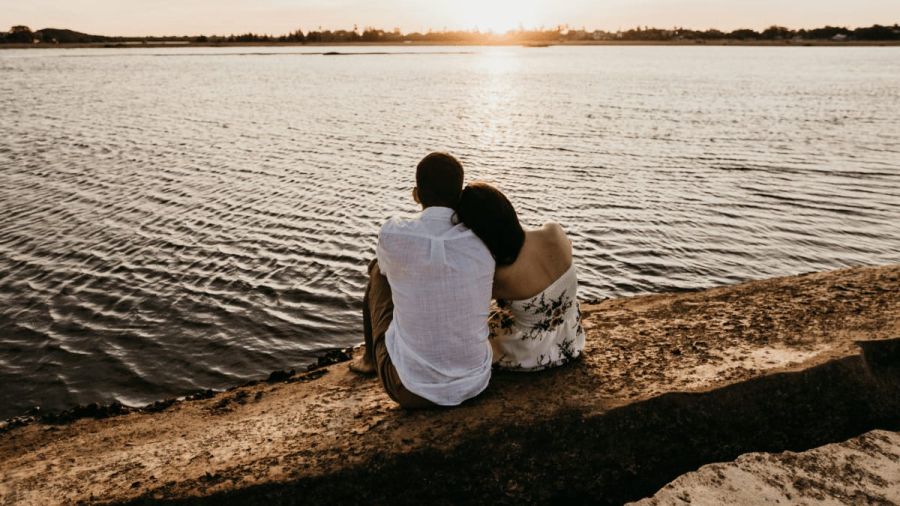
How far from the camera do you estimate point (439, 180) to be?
376 cm

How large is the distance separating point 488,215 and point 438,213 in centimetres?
31

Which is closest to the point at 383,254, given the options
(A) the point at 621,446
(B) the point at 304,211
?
(A) the point at 621,446

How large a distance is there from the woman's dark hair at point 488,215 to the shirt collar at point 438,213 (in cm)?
7

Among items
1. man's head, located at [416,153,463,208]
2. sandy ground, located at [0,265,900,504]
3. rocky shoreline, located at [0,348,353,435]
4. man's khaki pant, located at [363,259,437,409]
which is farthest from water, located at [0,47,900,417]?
man's head, located at [416,153,463,208]

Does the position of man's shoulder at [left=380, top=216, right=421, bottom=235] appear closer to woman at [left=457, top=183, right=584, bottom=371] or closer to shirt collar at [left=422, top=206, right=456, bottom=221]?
shirt collar at [left=422, top=206, right=456, bottom=221]

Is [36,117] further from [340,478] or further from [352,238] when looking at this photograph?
[340,478]

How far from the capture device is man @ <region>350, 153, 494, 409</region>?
3.68m

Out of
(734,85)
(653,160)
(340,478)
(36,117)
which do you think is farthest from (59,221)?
(734,85)

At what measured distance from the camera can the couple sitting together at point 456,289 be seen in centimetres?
371

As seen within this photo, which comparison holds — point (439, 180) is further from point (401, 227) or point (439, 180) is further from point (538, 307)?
point (538, 307)

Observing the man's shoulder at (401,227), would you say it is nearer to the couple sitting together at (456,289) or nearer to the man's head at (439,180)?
the couple sitting together at (456,289)

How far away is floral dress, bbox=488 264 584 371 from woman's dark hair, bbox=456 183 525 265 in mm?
638

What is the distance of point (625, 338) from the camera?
5.85m

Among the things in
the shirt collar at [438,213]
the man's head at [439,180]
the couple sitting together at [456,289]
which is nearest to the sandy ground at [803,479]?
the couple sitting together at [456,289]
